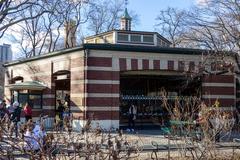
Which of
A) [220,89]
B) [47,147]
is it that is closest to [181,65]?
[220,89]

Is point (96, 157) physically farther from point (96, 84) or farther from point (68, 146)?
point (96, 84)

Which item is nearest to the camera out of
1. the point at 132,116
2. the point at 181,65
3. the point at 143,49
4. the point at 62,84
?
the point at 143,49

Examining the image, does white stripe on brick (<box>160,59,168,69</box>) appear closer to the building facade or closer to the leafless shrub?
the building facade

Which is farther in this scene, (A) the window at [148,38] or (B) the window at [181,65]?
(A) the window at [148,38]

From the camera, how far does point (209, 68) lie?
33406mm

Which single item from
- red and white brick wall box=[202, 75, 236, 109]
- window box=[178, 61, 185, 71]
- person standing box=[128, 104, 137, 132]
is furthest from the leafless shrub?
red and white brick wall box=[202, 75, 236, 109]

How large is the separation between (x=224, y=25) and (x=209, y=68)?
4.43m

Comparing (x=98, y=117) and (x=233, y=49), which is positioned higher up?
(x=233, y=49)

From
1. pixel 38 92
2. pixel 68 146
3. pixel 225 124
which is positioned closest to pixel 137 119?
pixel 38 92

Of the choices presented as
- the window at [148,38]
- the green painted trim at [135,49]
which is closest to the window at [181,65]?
the green painted trim at [135,49]

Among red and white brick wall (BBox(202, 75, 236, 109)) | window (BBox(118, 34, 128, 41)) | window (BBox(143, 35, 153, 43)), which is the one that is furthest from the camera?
window (BBox(143, 35, 153, 43))

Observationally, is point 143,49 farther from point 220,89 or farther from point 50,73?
point 50,73

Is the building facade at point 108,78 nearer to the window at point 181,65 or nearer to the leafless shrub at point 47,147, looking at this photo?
the window at point 181,65

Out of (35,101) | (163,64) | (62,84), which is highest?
(163,64)
